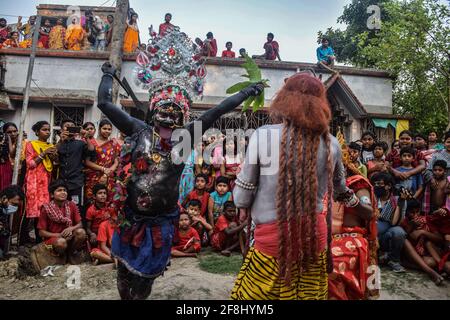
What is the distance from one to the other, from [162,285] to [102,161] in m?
2.66

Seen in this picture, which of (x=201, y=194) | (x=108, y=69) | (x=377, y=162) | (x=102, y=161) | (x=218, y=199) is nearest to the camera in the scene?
(x=108, y=69)

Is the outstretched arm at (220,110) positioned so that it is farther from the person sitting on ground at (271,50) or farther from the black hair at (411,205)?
the person sitting on ground at (271,50)

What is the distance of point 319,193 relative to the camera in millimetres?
2291

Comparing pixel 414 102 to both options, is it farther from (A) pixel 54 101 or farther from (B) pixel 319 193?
(B) pixel 319 193

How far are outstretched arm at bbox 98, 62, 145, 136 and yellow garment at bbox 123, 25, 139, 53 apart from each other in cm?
932

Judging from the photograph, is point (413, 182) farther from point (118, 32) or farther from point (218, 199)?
point (118, 32)

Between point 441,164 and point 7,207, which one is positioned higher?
point 441,164

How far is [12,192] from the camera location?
18.0ft

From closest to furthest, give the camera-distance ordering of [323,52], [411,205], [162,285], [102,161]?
[162,285] < [411,205] < [102,161] < [323,52]

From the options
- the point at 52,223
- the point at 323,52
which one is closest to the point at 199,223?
the point at 52,223

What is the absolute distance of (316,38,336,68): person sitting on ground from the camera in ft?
38.2

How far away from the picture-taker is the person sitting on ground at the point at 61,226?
5199 mm
